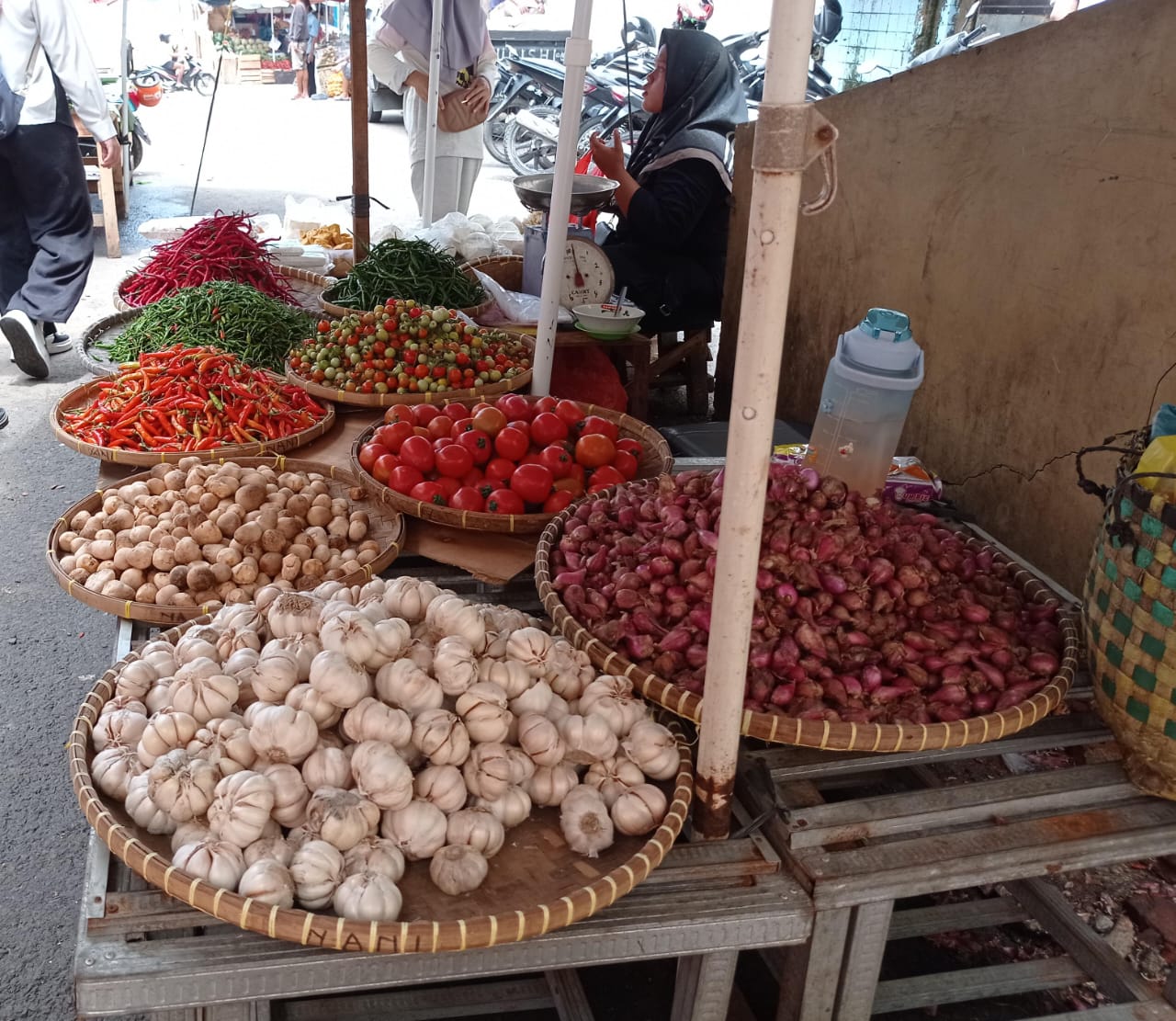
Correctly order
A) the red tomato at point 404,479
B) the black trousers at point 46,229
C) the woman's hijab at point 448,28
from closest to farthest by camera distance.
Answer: the red tomato at point 404,479 → the black trousers at point 46,229 → the woman's hijab at point 448,28

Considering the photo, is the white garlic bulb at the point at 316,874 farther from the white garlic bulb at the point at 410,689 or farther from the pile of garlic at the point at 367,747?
the white garlic bulb at the point at 410,689

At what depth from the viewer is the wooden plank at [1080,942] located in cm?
196

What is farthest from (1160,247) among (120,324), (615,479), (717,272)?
(120,324)

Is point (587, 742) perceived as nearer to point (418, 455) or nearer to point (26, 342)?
point (418, 455)

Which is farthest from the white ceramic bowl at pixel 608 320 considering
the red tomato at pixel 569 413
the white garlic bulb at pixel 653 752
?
the white garlic bulb at pixel 653 752

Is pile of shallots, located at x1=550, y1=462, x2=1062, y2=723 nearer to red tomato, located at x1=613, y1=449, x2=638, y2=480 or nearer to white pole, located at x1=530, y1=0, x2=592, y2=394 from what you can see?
red tomato, located at x1=613, y1=449, x2=638, y2=480

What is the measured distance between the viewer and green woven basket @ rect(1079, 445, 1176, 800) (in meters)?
1.58

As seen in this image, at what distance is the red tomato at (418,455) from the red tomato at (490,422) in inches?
6.2

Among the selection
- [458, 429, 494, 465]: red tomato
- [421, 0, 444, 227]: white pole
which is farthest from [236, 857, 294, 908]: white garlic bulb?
[421, 0, 444, 227]: white pole

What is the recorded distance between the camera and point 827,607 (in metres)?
1.85

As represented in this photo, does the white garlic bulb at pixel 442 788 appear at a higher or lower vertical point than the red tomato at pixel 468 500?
lower

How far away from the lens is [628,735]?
5.41 feet

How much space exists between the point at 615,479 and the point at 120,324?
8.29 ft

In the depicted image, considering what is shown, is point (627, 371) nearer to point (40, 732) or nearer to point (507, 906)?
point (40, 732)
